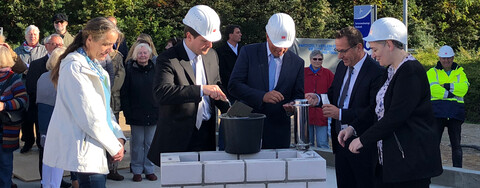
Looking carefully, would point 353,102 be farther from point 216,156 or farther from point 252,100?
point 216,156

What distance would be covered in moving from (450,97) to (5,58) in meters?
5.76

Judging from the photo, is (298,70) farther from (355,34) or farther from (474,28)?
(474,28)

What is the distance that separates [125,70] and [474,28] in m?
26.9

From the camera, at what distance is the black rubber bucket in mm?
4094

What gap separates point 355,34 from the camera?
4.92 meters

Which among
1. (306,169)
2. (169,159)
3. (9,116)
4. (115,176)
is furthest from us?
(115,176)

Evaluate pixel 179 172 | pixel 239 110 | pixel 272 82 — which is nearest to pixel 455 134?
pixel 272 82

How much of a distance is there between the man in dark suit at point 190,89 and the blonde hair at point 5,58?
2412mm

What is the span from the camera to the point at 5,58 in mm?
6266

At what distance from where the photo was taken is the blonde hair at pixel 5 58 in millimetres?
6242

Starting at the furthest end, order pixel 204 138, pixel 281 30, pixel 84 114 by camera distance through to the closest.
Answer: pixel 204 138
pixel 281 30
pixel 84 114

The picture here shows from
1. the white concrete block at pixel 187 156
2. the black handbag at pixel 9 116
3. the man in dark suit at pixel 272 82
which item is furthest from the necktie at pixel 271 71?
the black handbag at pixel 9 116

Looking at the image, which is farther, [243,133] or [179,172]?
[243,133]

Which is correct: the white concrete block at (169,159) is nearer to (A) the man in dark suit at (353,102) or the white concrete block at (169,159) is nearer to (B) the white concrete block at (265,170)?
(B) the white concrete block at (265,170)
